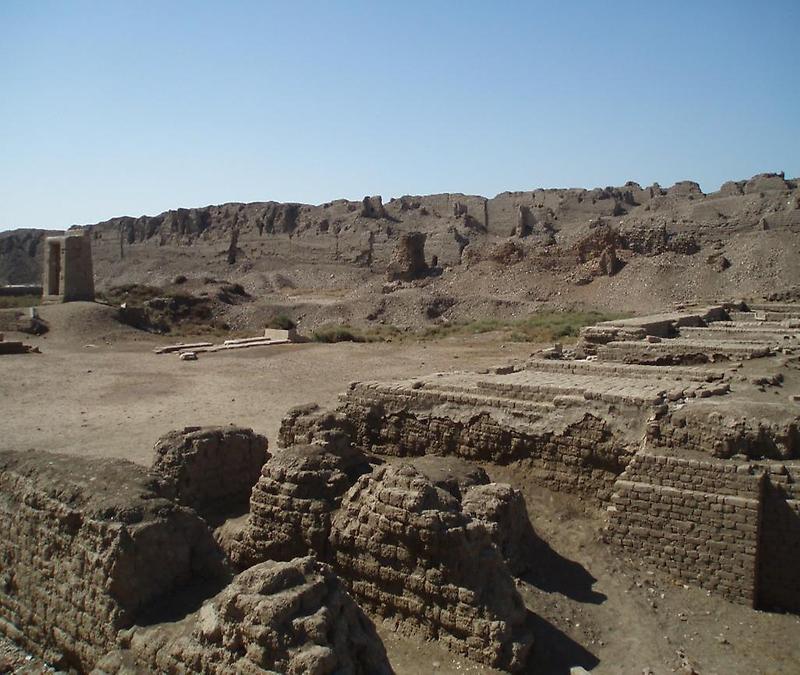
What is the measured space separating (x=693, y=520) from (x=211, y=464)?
5065 millimetres

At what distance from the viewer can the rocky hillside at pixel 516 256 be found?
1350 inches

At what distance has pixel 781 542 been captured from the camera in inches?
272

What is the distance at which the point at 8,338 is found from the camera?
85.3ft

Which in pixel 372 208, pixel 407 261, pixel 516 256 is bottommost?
pixel 407 261

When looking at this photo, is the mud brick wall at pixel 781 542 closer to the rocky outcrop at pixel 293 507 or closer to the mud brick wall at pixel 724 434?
the mud brick wall at pixel 724 434

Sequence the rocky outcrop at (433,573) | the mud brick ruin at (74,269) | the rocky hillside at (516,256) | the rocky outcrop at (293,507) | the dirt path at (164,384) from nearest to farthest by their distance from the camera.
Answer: the rocky outcrop at (433,573) < the rocky outcrop at (293,507) < the dirt path at (164,384) < the mud brick ruin at (74,269) < the rocky hillside at (516,256)

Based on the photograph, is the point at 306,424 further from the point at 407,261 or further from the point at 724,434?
the point at 407,261

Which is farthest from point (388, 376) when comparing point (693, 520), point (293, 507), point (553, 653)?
point (553, 653)

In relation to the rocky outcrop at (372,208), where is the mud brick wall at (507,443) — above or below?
below

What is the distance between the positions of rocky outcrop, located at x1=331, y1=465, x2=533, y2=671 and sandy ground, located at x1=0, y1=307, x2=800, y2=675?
8.3 inches

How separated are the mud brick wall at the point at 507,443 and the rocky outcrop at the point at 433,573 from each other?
2.80 meters

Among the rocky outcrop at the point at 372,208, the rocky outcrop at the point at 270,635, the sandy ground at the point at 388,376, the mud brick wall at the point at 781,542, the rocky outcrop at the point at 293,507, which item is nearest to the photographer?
the rocky outcrop at the point at 270,635

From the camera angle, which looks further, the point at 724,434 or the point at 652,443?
the point at 652,443

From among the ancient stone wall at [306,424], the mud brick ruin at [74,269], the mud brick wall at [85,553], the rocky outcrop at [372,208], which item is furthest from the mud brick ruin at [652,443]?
the rocky outcrop at [372,208]
